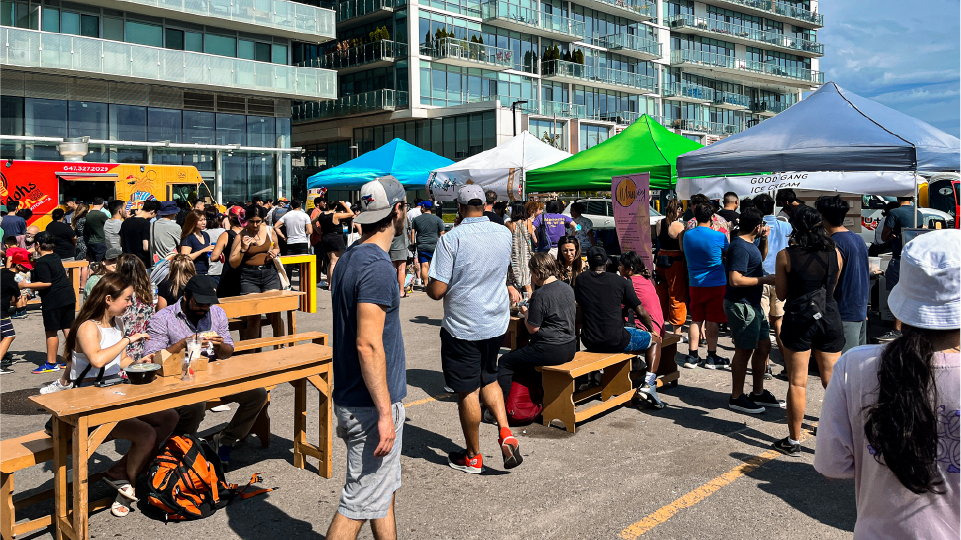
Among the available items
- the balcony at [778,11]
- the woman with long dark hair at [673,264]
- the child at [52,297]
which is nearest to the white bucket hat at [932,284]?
the woman with long dark hair at [673,264]

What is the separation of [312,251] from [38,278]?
8.88 m

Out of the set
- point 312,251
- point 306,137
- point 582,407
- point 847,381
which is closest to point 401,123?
point 306,137

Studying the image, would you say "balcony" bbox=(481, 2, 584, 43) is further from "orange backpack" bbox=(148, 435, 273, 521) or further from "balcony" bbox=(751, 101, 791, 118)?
"orange backpack" bbox=(148, 435, 273, 521)

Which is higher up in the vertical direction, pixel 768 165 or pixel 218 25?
pixel 218 25

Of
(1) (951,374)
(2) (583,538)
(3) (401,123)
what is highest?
(3) (401,123)

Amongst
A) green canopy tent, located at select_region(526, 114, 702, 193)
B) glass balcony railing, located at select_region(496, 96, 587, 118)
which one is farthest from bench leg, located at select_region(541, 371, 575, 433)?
glass balcony railing, located at select_region(496, 96, 587, 118)

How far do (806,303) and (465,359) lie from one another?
2.41 meters

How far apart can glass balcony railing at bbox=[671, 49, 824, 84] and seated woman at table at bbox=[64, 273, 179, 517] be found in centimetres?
5562

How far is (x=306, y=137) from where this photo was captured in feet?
161

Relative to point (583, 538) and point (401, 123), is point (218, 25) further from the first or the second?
point (583, 538)

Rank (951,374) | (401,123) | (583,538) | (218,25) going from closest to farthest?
(951,374), (583,538), (218,25), (401,123)

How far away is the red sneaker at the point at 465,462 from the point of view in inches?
196

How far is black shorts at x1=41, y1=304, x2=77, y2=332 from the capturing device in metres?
7.95

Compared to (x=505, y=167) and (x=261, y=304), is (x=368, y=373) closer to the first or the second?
(x=261, y=304)
